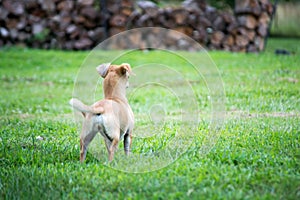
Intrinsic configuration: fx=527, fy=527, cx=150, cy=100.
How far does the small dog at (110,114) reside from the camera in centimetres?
430

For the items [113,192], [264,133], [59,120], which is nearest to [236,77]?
[59,120]

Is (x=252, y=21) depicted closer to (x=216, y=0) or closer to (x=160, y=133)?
(x=216, y=0)

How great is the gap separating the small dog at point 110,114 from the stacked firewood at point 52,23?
12110 millimetres

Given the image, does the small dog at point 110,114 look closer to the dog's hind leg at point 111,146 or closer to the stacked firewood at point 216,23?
the dog's hind leg at point 111,146

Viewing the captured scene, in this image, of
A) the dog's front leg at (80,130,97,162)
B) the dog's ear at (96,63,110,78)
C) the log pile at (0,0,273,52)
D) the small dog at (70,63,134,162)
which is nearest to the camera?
the small dog at (70,63,134,162)

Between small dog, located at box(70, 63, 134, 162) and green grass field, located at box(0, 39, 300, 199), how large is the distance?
0.29 metres

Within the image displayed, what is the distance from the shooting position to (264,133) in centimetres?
575

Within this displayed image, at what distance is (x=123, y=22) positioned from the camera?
54.0 ft

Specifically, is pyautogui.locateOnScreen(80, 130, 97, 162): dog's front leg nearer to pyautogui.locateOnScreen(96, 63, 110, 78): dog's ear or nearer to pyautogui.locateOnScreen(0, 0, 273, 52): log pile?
pyautogui.locateOnScreen(96, 63, 110, 78): dog's ear

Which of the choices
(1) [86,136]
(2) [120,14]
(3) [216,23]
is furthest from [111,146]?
(3) [216,23]

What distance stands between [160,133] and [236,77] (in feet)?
18.1

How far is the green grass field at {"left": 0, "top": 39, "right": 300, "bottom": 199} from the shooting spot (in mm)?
4031

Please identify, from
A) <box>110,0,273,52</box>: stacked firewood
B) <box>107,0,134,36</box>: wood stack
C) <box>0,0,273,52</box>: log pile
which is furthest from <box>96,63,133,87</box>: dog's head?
<box>107,0,134,36</box>: wood stack

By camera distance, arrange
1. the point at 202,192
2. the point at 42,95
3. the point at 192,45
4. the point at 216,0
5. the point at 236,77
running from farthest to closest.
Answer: the point at 216,0, the point at 192,45, the point at 236,77, the point at 42,95, the point at 202,192
